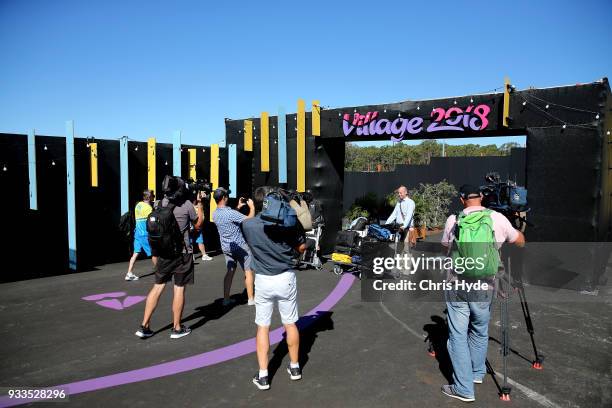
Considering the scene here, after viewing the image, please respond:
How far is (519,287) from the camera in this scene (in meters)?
5.05

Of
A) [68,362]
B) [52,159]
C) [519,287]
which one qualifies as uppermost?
[52,159]

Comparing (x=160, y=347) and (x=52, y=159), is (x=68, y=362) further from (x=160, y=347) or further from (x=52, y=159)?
(x=52, y=159)

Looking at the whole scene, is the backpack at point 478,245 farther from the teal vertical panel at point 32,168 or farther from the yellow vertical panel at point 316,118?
the teal vertical panel at point 32,168

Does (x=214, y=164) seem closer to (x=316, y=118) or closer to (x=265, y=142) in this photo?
(x=265, y=142)

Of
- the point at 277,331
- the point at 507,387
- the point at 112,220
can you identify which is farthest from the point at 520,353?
the point at 112,220

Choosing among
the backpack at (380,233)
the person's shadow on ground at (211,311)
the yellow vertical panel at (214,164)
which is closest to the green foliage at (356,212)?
the yellow vertical panel at (214,164)

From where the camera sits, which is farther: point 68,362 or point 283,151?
point 283,151

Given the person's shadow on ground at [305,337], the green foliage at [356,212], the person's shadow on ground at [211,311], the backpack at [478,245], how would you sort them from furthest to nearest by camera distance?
the green foliage at [356,212], the person's shadow on ground at [211,311], the person's shadow on ground at [305,337], the backpack at [478,245]

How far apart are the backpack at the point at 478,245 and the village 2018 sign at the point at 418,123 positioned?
5461 millimetres

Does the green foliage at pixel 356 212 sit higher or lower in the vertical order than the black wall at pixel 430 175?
lower

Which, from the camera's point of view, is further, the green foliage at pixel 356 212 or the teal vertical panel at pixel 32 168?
the green foliage at pixel 356 212

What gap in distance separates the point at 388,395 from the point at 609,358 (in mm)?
2858

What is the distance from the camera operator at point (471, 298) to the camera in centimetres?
404

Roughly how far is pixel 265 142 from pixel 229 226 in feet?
18.8
